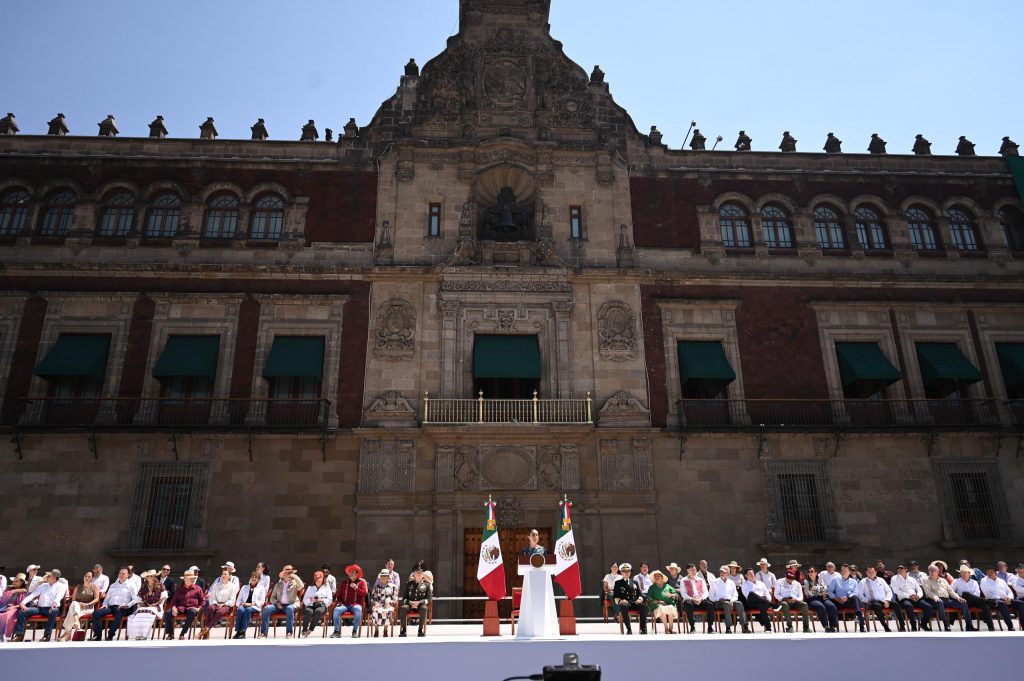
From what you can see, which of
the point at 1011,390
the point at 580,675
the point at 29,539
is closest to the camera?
the point at 580,675

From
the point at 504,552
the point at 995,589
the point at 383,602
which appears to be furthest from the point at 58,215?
the point at 995,589

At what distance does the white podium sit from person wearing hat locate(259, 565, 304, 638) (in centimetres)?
504

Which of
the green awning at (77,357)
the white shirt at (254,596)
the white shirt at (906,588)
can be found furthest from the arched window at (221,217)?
the white shirt at (906,588)

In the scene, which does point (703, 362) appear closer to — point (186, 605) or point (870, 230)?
point (870, 230)

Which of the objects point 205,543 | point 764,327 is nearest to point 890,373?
point 764,327

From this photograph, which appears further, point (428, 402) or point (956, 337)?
point (956, 337)

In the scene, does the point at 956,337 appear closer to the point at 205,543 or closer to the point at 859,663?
the point at 859,663

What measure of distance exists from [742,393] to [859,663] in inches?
513

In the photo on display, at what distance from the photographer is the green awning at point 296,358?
20.7 m

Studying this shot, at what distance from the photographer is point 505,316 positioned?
2192 cm

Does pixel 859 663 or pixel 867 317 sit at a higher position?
pixel 867 317

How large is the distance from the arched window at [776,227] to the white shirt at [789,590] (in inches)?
493

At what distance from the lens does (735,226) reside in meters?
24.0

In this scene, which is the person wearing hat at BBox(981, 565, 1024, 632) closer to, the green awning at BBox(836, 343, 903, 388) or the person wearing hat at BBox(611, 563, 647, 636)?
the person wearing hat at BBox(611, 563, 647, 636)
